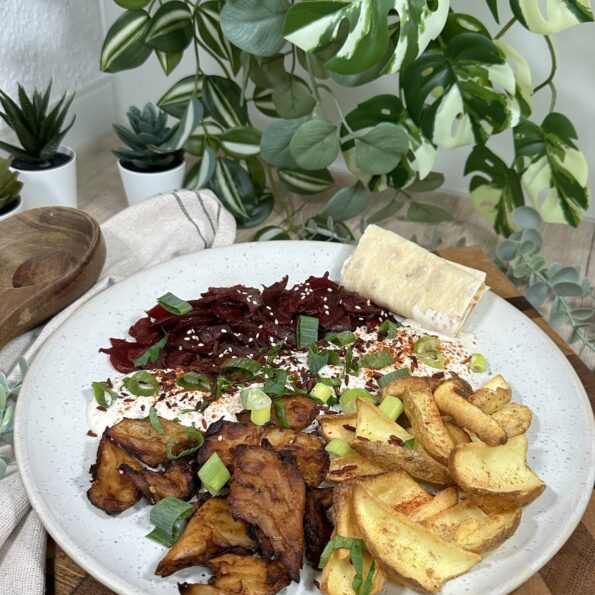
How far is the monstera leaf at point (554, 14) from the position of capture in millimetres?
1840

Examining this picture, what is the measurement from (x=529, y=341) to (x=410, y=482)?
57cm

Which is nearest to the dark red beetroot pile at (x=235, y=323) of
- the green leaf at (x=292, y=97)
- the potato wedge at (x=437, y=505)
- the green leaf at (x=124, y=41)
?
the potato wedge at (x=437, y=505)

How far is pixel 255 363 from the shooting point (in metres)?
1.47

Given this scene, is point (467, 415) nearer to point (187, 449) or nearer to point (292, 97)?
point (187, 449)

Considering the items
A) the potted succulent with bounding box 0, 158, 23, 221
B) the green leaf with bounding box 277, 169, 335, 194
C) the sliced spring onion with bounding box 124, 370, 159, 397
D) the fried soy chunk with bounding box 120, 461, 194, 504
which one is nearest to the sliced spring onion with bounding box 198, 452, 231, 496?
the fried soy chunk with bounding box 120, 461, 194, 504

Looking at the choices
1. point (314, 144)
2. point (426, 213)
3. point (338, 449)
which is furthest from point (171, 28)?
point (338, 449)

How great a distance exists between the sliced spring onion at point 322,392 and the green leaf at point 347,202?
0.90 metres

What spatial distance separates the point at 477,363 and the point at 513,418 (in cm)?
29

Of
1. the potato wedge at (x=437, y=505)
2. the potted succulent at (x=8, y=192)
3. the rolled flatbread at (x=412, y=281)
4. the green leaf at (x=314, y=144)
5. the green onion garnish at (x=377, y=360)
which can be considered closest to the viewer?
the potato wedge at (x=437, y=505)

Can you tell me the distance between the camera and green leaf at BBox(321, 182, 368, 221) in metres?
2.24

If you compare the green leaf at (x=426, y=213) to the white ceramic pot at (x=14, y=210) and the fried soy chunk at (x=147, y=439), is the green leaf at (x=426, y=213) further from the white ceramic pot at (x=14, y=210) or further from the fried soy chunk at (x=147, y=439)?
the fried soy chunk at (x=147, y=439)

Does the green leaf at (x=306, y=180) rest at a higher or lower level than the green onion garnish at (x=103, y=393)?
lower

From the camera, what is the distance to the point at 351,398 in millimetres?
1401

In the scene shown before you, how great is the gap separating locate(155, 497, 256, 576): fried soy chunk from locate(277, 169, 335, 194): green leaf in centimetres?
145
